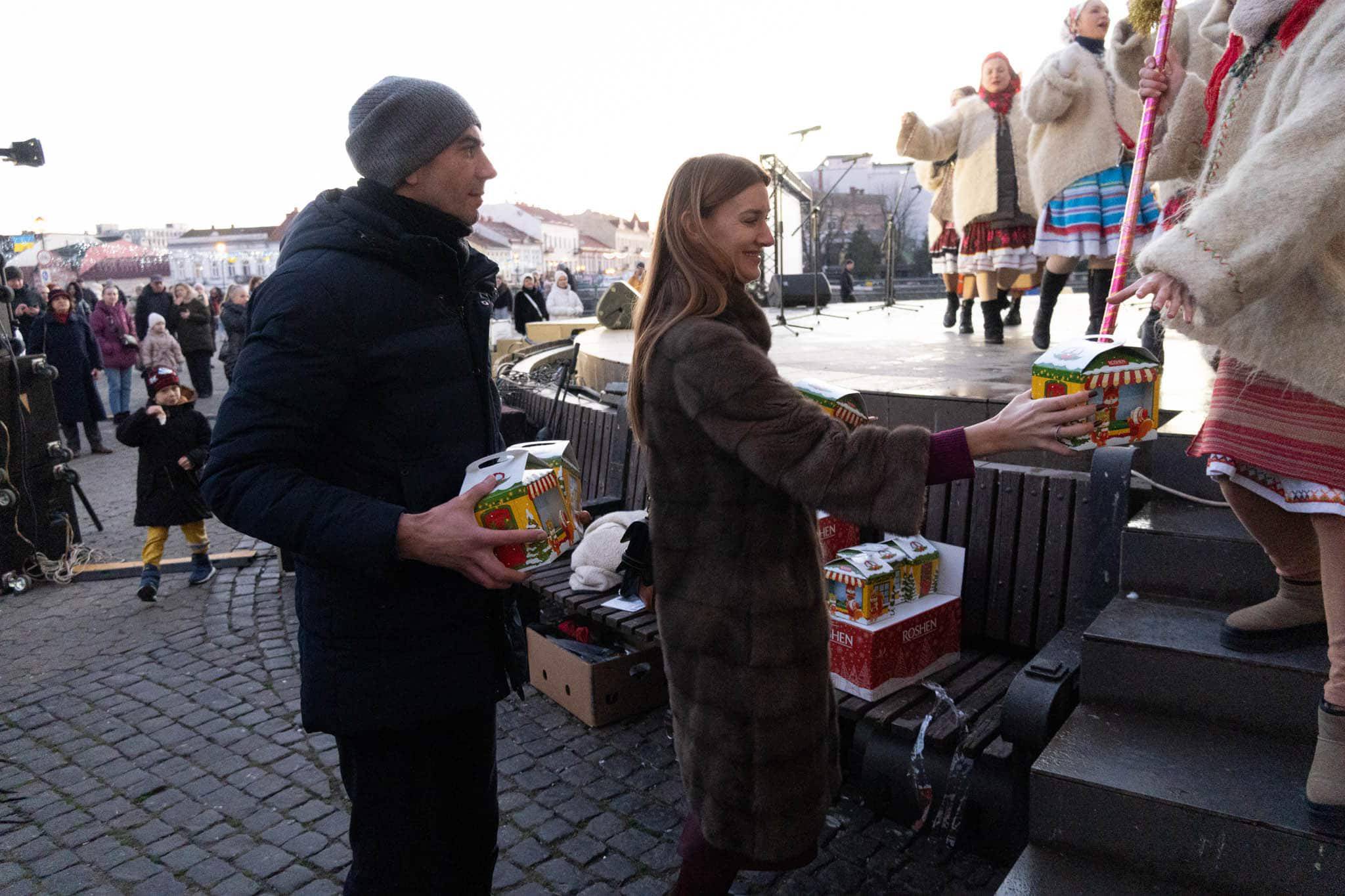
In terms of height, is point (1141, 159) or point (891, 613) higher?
point (1141, 159)

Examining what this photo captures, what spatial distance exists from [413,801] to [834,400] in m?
1.25

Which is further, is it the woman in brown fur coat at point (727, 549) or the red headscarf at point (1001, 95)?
the red headscarf at point (1001, 95)

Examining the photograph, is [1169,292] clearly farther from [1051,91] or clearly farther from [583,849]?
[1051,91]

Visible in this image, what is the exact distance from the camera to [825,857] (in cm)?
304

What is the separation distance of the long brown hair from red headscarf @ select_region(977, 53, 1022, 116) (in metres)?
5.37

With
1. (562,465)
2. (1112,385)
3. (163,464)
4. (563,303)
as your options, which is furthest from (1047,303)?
(563,303)

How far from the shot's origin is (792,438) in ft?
6.09

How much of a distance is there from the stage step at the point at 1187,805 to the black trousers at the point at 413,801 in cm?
139

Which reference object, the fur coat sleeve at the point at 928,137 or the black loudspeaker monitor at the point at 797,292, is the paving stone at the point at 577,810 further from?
the black loudspeaker monitor at the point at 797,292

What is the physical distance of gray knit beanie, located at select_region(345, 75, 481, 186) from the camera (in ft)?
5.88

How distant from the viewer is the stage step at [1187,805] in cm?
197

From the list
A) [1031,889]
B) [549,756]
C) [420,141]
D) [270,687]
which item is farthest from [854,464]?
[270,687]

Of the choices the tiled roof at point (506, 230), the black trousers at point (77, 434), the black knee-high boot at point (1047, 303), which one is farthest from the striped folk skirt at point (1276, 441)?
the tiled roof at point (506, 230)

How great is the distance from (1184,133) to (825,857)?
243cm
